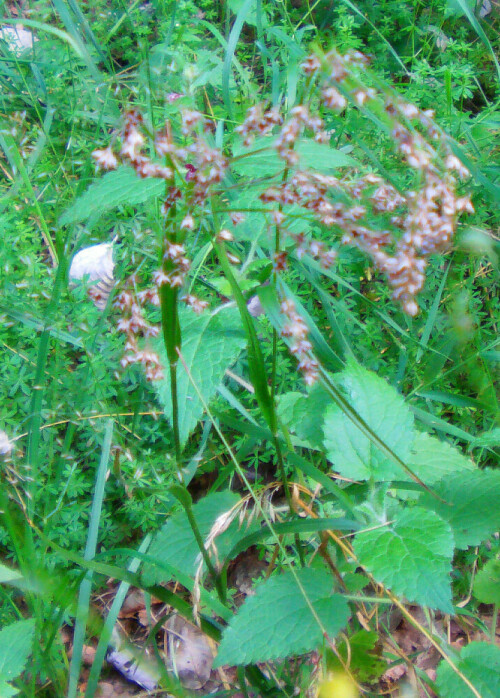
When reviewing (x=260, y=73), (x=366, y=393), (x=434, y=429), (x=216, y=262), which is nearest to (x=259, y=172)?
(x=366, y=393)

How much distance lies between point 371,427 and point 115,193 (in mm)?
881

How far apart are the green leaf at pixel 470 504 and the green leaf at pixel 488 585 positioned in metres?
0.35

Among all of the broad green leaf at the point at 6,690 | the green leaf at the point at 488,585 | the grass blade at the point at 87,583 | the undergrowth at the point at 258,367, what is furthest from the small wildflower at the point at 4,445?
the green leaf at the point at 488,585

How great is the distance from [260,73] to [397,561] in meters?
2.86

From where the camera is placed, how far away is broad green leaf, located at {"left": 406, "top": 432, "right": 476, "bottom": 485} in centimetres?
151

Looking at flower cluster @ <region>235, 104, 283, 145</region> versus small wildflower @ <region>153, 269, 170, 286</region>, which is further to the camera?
flower cluster @ <region>235, 104, 283, 145</region>

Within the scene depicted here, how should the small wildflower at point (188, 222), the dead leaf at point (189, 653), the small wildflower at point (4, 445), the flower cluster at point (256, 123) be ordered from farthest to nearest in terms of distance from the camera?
the dead leaf at point (189, 653), the small wildflower at point (4, 445), the flower cluster at point (256, 123), the small wildflower at point (188, 222)

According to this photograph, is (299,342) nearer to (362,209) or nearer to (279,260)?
(279,260)

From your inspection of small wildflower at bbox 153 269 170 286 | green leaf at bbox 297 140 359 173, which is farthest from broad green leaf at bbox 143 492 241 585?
green leaf at bbox 297 140 359 173

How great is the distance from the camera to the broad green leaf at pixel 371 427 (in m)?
1.36

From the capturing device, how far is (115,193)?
1304mm

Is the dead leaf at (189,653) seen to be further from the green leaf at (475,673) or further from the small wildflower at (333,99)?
the small wildflower at (333,99)

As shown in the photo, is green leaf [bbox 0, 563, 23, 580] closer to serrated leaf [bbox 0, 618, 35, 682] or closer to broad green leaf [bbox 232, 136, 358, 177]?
serrated leaf [bbox 0, 618, 35, 682]

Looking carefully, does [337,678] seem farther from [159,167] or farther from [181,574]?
[159,167]
